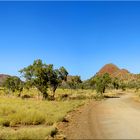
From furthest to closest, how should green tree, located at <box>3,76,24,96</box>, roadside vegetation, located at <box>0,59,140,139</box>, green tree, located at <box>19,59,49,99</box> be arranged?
green tree, located at <box>3,76,24,96</box>
green tree, located at <box>19,59,49,99</box>
roadside vegetation, located at <box>0,59,140,139</box>

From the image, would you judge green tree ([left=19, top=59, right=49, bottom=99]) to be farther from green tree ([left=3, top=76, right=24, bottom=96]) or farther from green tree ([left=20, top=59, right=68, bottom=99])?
green tree ([left=3, top=76, right=24, bottom=96])

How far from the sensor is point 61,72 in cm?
6294

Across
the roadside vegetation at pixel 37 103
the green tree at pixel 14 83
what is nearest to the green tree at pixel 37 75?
the roadside vegetation at pixel 37 103

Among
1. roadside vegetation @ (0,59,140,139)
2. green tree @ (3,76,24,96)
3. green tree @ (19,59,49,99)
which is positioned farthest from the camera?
green tree @ (3,76,24,96)

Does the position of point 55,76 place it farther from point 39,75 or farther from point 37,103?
point 37,103

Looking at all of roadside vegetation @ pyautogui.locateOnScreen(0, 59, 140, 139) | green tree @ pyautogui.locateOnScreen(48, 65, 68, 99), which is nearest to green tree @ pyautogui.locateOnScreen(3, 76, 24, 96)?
roadside vegetation @ pyautogui.locateOnScreen(0, 59, 140, 139)

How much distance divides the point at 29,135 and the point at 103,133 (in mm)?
4001

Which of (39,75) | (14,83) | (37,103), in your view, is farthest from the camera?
(14,83)

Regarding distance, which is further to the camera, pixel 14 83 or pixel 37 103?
pixel 14 83

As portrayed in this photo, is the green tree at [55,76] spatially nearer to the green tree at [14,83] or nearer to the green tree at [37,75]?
the green tree at [37,75]

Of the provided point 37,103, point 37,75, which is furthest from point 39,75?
point 37,103

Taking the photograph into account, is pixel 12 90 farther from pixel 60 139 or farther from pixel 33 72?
pixel 60 139

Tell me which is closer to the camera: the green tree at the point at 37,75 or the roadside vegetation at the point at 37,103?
the roadside vegetation at the point at 37,103

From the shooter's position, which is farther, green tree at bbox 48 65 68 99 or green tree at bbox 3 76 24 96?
green tree at bbox 3 76 24 96
